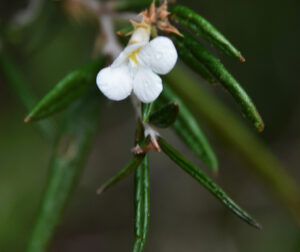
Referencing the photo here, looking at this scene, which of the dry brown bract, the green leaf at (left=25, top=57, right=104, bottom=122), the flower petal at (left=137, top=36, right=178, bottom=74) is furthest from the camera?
the green leaf at (left=25, top=57, right=104, bottom=122)

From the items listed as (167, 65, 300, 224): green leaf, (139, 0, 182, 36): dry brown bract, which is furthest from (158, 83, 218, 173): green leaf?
(167, 65, 300, 224): green leaf

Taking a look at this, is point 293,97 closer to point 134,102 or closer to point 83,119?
point 83,119

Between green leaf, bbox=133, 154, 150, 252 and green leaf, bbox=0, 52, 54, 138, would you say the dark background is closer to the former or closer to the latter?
green leaf, bbox=0, 52, 54, 138

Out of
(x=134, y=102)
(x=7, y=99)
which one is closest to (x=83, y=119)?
(x=134, y=102)

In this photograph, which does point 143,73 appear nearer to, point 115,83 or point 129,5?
point 115,83

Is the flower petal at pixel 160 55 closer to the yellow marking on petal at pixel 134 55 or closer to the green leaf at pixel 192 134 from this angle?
the yellow marking on petal at pixel 134 55

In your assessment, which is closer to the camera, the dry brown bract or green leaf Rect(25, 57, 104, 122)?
the dry brown bract

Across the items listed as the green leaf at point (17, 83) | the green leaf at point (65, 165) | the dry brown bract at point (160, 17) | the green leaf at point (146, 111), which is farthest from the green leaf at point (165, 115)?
the green leaf at point (17, 83)
